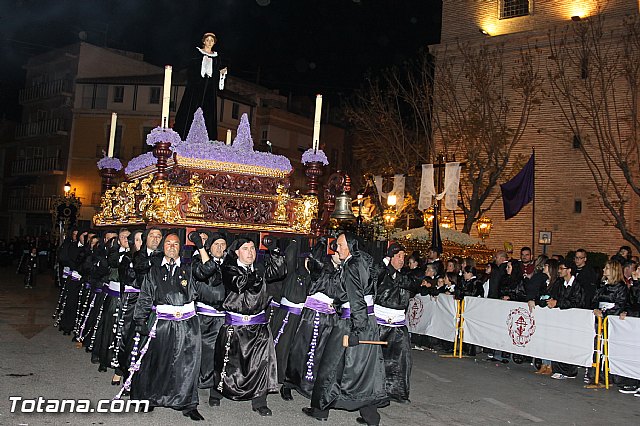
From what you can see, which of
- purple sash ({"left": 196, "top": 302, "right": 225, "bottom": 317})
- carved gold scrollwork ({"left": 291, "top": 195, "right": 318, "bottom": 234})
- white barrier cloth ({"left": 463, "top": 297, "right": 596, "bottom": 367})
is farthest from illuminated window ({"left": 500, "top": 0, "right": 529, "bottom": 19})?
purple sash ({"left": 196, "top": 302, "right": 225, "bottom": 317})

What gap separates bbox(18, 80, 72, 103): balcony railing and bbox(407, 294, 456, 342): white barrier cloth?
118 feet

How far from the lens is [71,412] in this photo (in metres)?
6.65

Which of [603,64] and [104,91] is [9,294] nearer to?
[603,64]

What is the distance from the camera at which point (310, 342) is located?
26.6ft

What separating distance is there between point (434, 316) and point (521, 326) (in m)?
2.28

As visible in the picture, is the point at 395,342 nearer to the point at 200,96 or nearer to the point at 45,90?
the point at 200,96

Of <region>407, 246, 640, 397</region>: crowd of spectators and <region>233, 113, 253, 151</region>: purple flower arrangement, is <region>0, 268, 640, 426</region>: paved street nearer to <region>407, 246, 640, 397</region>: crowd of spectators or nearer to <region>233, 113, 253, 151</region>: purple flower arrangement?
<region>407, 246, 640, 397</region>: crowd of spectators

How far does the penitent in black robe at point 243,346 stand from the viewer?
22.7 feet

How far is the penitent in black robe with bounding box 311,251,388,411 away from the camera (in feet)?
22.0

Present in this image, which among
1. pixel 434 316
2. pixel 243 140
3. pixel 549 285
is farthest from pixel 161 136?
pixel 434 316

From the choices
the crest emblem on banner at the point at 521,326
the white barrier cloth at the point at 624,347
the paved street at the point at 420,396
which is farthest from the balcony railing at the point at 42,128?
the white barrier cloth at the point at 624,347

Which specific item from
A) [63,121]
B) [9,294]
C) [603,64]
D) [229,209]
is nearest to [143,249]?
[229,209]

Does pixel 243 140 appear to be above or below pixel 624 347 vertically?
above

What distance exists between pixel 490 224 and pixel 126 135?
986 inches
